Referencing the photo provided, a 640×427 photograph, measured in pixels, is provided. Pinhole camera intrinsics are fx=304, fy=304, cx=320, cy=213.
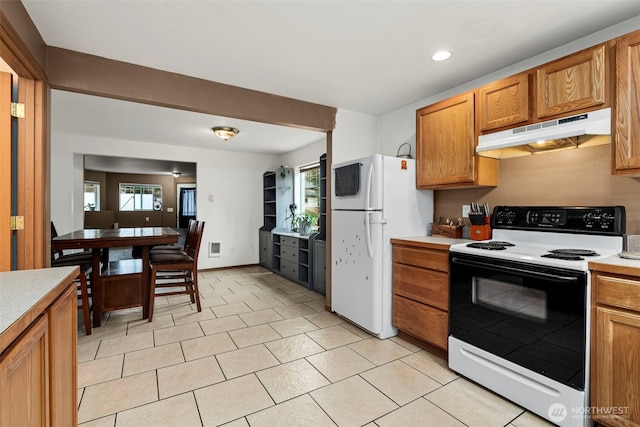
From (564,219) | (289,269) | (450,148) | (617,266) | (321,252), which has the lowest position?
(289,269)

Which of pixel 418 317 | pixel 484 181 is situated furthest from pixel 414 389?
pixel 484 181

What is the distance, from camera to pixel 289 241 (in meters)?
4.97

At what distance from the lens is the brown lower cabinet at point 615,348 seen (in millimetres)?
1405

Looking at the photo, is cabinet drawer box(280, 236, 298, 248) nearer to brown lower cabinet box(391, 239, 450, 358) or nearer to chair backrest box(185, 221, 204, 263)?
chair backrest box(185, 221, 204, 263)

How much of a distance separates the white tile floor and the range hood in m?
1.64

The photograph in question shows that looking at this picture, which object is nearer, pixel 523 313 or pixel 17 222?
pixel 523 313

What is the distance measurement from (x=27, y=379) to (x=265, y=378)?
144 cm

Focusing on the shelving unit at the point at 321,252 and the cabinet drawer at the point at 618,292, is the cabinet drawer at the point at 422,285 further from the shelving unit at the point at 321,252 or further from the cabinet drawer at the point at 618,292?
the shelving unit at the point at 321,252

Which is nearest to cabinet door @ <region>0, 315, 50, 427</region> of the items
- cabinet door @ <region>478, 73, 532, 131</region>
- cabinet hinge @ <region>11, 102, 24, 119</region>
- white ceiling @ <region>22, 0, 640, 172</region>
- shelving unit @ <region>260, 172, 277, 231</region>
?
cabinet hinge @ <region>11, 102, 24, 119</region>

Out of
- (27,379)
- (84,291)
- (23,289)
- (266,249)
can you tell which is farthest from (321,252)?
(27,379)

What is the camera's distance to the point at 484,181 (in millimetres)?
2484

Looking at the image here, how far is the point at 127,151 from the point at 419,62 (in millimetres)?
4657

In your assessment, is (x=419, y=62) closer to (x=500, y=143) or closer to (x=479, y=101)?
(x=479, y=101)

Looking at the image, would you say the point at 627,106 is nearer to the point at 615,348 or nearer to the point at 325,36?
the point at 615,348
